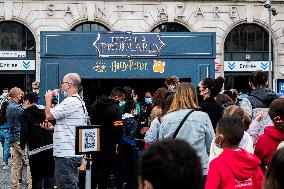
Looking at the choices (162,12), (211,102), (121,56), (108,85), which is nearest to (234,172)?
(211,102)

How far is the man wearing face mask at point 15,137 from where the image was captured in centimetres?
1159

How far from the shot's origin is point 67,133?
8.16 m

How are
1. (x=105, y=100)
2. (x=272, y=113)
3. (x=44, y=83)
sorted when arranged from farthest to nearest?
(x=44, y=83) < (x=105, y=100) < (x=272, y=113)

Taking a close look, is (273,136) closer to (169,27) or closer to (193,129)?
(193,129)

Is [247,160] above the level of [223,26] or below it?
below

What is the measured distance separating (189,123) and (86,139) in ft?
4.71

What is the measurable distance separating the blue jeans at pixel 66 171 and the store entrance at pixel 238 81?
22.9 meters

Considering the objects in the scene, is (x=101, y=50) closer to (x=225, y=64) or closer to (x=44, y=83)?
(x=44, y=83)

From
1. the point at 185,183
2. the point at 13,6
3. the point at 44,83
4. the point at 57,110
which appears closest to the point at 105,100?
the point at 57,110

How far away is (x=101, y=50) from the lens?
1495 cm

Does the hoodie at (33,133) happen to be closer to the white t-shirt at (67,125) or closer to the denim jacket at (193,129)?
the white t-shirt at (67,125)

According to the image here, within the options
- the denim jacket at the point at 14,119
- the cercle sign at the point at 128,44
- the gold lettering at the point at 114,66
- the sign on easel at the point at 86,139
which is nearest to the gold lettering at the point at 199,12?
the cercle sign at the point at 128,44

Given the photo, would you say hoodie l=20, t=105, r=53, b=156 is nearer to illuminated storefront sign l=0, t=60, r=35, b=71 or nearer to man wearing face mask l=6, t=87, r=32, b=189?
man wearing face mask l=6, t=87, r=32, b=189

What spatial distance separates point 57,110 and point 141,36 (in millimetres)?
7331
